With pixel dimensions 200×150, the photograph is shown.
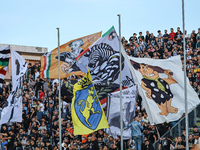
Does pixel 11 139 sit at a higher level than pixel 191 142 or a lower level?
lower

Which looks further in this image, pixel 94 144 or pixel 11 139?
pixel 11 139

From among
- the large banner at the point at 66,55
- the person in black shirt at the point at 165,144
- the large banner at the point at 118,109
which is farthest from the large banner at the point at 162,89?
the large banner at the point at 66,55

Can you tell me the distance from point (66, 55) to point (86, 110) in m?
5.34

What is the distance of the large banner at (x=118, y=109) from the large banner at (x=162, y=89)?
0.46 m

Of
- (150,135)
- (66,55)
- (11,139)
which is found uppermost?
(66,55)

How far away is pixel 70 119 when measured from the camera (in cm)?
2969

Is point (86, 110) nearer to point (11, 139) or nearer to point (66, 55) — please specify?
point (66, 55)

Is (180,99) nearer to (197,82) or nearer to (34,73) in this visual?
(197,82)

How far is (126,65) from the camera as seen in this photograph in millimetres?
25766

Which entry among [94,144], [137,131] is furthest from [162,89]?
[94,144]

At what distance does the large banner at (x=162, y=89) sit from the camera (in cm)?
2433

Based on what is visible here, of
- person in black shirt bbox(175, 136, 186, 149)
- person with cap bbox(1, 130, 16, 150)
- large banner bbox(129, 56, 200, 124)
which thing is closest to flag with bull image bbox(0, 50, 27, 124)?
person with cap bbox(1, 130, 16, 150)

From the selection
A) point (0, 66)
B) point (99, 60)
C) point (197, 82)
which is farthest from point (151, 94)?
point (0, 66)

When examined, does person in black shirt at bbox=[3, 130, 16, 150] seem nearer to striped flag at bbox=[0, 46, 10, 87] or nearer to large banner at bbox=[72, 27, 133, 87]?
striped flag at bbox=[0, 46, 10, 87]
